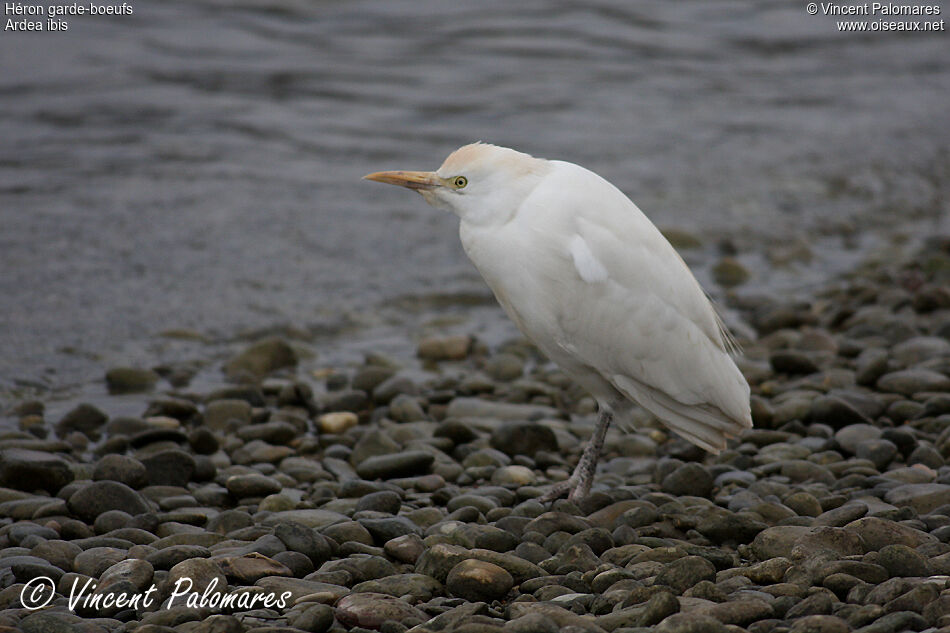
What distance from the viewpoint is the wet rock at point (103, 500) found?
15.9 feet

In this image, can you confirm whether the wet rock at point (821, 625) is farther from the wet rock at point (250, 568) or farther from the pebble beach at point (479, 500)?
the wet rock at point (250, 568)

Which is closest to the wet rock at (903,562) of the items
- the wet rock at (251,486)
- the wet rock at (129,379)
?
the wet rock at (251,486)

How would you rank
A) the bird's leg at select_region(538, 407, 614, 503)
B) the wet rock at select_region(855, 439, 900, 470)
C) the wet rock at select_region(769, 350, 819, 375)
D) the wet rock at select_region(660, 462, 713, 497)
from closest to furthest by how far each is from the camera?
the bird's leg at select_region(538, 407, 614, 503)
the wet rock at select_region(660, 462, 713, 497)
the wet rock at select_region(855, 439, 900, 470)
the wet rock at select_region(769, 350, 819, 375)

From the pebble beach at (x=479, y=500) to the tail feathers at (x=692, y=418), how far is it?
0.23 meters

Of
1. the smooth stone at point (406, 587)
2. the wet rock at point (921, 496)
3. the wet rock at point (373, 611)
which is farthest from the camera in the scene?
the wet rock at point (921, 496)

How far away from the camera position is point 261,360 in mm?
7488

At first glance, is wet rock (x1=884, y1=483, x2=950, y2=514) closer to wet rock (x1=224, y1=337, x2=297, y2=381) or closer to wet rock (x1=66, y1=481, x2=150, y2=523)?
wet rock (x1=66, y1=481, x2=150, y2=523)

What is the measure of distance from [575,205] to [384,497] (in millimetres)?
1627

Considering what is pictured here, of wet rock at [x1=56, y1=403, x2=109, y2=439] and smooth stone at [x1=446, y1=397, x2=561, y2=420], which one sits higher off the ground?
wet rock at [x1=56, y1=403, x2=109, y2=439]

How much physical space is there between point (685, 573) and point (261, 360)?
4347 mm

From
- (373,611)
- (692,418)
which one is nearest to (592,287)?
(692,418)

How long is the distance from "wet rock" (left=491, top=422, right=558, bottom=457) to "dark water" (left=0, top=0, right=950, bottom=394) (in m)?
2.56

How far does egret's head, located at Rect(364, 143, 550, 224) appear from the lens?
15.9 ft

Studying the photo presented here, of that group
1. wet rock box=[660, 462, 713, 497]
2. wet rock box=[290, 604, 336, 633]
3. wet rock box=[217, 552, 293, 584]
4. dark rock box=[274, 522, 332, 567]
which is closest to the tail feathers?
wet rock box=[660, 462, 713, 497]
